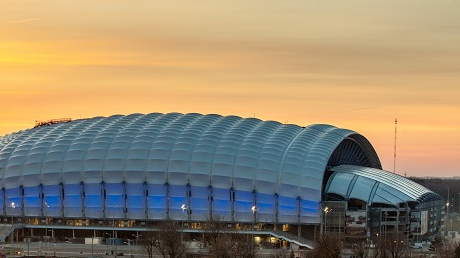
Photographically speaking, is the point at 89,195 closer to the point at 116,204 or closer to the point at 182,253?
the point at 116,204

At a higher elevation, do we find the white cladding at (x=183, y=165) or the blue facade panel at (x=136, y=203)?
the white cladding at (x=183, y=165)

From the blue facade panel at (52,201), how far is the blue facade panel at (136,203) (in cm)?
1023

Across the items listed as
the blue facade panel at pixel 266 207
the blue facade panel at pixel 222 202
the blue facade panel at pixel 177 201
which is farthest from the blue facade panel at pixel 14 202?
the blue facade panel at pixel 266 207

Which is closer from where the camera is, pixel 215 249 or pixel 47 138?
pixel 215 249

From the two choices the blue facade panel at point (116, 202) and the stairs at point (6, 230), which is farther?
the blue facade panel at point (116, 202)

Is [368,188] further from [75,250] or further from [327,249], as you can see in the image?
[75,250]

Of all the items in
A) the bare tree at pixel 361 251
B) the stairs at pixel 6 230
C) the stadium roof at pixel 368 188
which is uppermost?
the stadium roof at pixel 368 188

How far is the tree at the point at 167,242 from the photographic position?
13675 cm

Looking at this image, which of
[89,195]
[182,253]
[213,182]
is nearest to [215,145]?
[213,182]

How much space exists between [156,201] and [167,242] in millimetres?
26604

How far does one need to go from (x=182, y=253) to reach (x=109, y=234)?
101 feet

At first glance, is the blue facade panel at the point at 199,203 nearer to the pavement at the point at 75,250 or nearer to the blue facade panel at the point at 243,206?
the blue facade panel at the point at 243,206

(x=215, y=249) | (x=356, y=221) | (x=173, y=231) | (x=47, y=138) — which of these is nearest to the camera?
(x=215, y=249)

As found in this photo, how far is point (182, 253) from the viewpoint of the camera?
136 m
